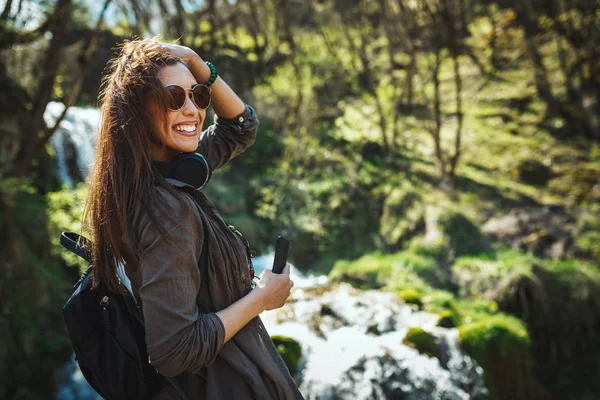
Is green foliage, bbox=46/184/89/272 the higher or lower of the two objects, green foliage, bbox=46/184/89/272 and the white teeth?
the lower

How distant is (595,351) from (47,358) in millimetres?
6830

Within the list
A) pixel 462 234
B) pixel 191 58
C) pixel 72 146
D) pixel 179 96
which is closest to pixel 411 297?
pixel 462 234

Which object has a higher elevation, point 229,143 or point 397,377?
point 229,143

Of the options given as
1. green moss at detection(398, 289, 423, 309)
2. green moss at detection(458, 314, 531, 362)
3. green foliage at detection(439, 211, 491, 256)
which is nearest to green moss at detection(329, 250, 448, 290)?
green foliage at detection(439, 211, 491, 256)

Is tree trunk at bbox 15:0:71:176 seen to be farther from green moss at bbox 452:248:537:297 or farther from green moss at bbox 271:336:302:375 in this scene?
green moss at bbox 452:248:537:297

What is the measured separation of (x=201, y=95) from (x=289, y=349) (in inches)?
170

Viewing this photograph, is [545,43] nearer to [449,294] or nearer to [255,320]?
[449,294]

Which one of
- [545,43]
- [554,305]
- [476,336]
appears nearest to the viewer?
[476,336]

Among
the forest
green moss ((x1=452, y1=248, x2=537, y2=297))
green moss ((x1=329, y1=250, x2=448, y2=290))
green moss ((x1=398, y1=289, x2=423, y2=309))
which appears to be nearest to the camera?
the forest

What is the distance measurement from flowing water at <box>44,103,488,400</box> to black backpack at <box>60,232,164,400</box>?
13.2ft

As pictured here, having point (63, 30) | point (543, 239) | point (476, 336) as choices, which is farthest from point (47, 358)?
point (543, 239)

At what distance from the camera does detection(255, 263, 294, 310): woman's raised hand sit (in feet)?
5.00

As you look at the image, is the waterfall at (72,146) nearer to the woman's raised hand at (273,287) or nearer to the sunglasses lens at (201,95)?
the sunglasses lens at (201,95)

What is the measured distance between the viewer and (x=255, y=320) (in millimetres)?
1562
